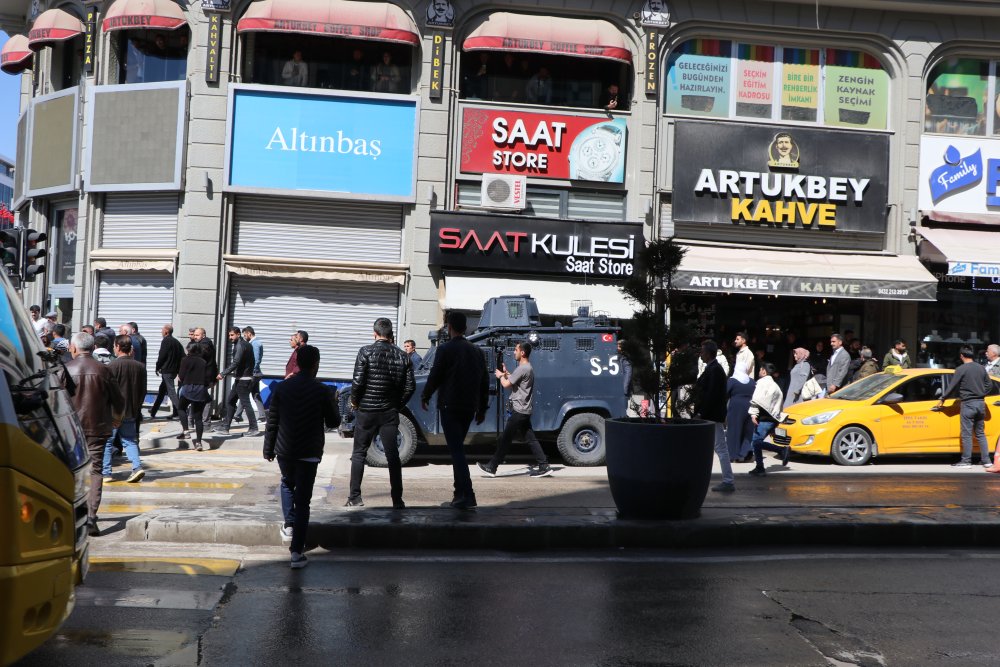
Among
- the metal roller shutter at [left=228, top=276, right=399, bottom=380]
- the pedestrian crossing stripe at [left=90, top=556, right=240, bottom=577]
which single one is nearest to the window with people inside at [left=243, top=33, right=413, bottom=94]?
the metal roller shutter at [left=228, top=276, right=399, bottom=380]

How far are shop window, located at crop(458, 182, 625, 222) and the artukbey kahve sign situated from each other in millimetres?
360

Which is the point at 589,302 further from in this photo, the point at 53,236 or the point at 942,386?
the point at 53,236

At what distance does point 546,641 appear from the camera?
5676mm

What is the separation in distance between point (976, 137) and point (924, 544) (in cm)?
1467

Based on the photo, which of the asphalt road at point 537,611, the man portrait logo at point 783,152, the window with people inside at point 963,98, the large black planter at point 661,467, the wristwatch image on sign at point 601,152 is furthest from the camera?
the window with people inside at point 963,98

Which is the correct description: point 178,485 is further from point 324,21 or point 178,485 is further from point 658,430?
point 324,21

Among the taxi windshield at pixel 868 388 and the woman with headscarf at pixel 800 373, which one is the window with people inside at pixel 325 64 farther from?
the taxi windshield at pixel 868 388

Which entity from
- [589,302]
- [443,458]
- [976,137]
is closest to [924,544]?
[443,458]

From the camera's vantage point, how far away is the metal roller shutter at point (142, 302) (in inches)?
754

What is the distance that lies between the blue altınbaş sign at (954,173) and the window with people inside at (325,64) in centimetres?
1102

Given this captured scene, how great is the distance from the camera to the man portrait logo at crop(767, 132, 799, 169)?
20.2 m

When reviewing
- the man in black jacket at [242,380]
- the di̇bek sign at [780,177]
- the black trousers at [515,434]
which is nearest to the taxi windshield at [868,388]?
the black trousers at [515,434]

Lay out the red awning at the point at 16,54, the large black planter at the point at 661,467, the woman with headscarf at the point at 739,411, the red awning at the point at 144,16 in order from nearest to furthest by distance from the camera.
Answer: the large black planter at the point at 661,467 < the woman with headscarf at the point at 739,411 < the red awning at the point at 144,16 < the red awning at the point at 16,54

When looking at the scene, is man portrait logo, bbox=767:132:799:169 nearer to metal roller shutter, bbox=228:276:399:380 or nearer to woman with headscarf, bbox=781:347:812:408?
Answer: woman with headscarf, bbox=781:347:812:408
